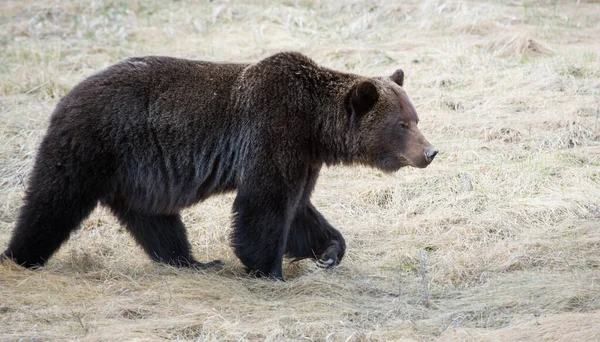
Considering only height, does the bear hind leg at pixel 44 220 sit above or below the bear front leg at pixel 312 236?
above

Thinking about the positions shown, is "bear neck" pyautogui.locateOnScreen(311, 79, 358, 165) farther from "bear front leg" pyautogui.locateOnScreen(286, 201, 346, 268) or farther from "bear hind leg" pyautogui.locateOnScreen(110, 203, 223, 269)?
"bear hind leg" pyautogui.locateOnScreen(110, 203, 223, 269)

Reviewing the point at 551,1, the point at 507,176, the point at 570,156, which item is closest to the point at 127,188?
the point at 507,176

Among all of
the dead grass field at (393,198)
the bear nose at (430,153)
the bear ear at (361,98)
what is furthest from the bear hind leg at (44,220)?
the bear nose at (430,153)

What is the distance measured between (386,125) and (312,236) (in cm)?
137

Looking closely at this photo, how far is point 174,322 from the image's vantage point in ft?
19.3

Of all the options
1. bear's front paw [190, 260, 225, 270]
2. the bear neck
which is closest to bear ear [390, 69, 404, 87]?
the bear neck

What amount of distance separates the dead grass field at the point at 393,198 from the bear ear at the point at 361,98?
1.46 m

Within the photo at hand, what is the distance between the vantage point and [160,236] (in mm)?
7898

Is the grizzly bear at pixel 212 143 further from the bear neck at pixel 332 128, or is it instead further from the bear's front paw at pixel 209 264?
the bear's front paw at pixel 209 264

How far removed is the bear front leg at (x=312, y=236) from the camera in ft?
26.1

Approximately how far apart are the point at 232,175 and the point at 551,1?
1190 cm

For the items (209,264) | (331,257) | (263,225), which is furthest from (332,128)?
(209,264)

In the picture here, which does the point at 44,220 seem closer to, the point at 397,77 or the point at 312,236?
the point at 312,236

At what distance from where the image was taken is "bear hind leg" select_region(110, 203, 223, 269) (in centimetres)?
779
